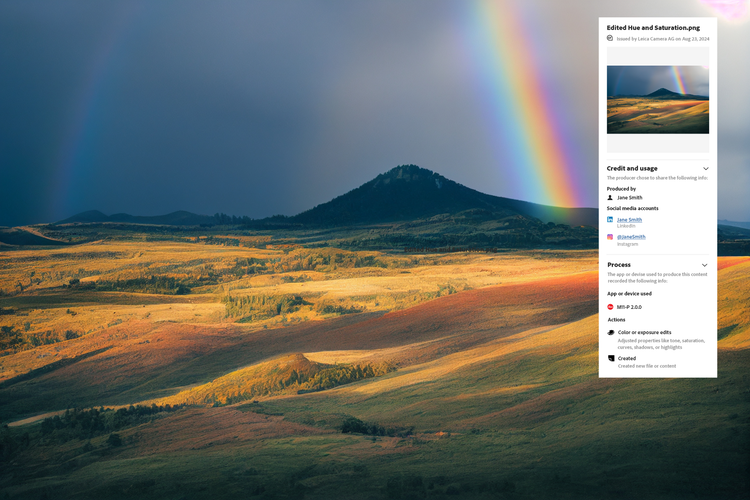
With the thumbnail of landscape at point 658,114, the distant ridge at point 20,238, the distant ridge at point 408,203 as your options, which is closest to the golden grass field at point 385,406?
the thumbnail of landscape at point 658,114

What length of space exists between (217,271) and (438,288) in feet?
57.2

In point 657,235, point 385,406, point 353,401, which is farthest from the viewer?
point 353,401

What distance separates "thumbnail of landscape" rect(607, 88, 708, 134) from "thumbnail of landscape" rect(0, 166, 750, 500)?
380cm

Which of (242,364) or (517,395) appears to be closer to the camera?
(517,395)

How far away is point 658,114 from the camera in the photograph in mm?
7969

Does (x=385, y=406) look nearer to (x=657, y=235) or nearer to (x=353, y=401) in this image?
(x=353, y=401)

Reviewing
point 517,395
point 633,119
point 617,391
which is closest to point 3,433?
point 517,395

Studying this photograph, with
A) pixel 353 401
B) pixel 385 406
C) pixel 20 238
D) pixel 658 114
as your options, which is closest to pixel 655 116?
pixel 658 114

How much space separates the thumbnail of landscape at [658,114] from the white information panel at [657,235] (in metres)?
0.03

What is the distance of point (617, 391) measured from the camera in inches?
322

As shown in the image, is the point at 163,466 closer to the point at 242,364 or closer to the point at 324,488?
the point at 324,488

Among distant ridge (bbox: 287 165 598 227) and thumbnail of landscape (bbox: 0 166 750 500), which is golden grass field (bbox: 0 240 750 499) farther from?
distant ridge (bbox: 287 165 598 227)

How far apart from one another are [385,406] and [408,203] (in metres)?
144

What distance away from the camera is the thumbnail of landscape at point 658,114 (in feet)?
25.5
